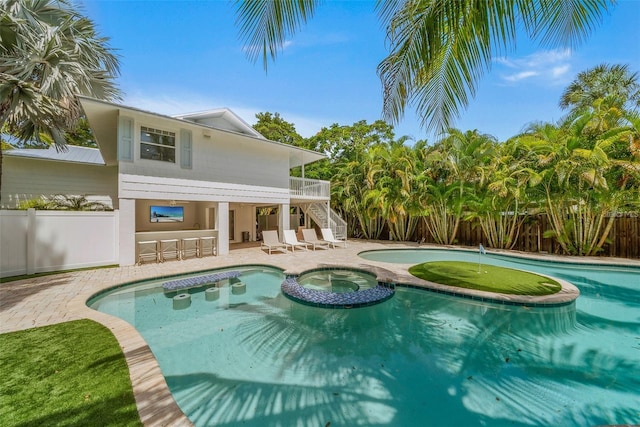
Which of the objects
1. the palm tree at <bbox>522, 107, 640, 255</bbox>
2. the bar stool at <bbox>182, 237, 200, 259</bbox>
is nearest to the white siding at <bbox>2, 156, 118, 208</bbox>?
the bar stool at <bbox>182, 237, 200, 259</bbox>

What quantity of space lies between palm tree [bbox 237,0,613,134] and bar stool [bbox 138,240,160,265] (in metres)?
10.4

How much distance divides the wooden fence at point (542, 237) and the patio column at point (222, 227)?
519 inches

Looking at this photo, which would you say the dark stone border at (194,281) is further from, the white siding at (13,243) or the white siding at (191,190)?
the white siding at (13,243)

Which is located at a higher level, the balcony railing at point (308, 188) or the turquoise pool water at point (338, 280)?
the balcony railing at point (308, 188)

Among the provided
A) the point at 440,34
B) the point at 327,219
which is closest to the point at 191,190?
the point at 327,219

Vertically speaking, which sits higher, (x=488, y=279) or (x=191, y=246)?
(x=191, y=246)

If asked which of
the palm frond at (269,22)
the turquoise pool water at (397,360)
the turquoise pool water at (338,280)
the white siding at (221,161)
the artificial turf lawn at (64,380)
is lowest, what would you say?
the turquoise pool water at (397,360)

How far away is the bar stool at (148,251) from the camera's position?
10.4 meters

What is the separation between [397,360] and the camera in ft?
14.4

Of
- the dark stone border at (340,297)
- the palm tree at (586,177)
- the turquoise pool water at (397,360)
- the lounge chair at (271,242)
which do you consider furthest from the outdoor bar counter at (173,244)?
the palm tree at (586,177)

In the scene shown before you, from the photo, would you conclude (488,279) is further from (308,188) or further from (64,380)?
(308,188)

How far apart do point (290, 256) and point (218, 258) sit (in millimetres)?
3173

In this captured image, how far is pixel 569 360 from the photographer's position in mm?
4367

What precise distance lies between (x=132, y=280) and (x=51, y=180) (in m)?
9.82
